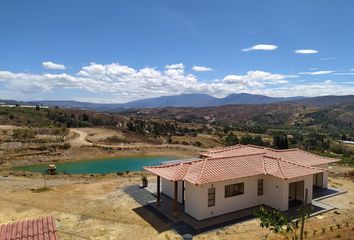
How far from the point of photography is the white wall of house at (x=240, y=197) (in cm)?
1827

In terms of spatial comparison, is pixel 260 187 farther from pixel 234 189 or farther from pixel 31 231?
pixel 31 231

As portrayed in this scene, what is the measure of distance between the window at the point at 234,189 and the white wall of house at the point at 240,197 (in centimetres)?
19

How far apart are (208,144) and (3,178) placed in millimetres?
39397

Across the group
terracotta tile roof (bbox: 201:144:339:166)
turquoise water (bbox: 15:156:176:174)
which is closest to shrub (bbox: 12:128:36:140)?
turquoise water (bbox: 15:156:176:174)

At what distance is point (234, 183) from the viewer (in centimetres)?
1944

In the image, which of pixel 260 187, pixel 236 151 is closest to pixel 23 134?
pixel 236 151

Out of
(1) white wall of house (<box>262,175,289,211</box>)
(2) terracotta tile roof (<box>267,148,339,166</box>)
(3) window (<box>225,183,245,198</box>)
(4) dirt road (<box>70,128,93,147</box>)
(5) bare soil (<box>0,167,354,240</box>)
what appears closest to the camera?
(5) bare soil (<box>0,167,354,240</box>)

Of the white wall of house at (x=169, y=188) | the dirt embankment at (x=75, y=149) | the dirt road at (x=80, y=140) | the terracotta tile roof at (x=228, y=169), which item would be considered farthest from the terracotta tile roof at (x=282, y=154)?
the dirt road at (x=80, y=140)

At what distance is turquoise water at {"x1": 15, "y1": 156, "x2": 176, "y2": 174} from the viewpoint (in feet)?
136

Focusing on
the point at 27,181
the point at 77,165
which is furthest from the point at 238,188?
the point at 77,165

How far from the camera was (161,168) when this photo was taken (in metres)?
21.3

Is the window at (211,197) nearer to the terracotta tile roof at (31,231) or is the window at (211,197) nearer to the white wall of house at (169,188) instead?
the white wall of house at (169,188)

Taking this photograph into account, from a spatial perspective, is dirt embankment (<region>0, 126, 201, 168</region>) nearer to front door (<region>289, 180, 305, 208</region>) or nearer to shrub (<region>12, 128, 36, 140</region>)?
shrub (<region>12, 128, 36, 140</region>)

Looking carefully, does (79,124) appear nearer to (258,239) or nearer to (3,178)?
(3,178)
